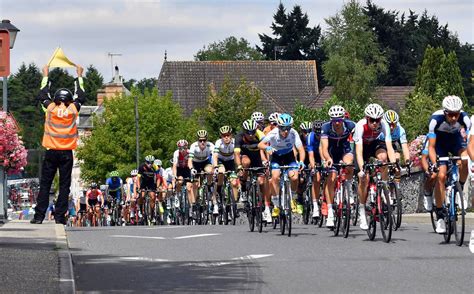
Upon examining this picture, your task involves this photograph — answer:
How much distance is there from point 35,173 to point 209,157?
510ft

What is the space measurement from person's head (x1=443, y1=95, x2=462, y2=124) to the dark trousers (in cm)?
586

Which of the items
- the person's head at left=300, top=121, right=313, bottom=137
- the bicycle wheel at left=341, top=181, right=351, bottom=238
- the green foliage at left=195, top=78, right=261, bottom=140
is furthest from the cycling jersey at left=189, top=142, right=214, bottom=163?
the green foliage at left=195, top=78, right=261, bottom=140

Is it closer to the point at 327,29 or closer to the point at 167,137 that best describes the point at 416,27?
the point at 327,29

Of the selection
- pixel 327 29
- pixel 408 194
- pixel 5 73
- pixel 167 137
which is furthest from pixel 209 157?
pixel 327 29

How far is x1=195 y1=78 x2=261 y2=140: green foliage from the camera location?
82.2 metres

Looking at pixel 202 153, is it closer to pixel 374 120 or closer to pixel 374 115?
pixel 374 120

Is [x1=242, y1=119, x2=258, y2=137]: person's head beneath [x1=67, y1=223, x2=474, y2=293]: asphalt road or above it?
above

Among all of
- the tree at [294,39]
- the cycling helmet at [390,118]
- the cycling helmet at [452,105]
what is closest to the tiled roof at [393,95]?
the tree at [294,39]

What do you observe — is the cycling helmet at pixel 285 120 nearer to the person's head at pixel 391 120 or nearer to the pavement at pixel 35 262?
the person's head at pixel 391 120

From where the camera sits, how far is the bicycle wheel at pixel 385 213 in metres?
18.7

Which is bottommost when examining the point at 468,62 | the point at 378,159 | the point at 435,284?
the point at 435,284

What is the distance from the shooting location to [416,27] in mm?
132000

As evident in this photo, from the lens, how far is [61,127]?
21.4 m

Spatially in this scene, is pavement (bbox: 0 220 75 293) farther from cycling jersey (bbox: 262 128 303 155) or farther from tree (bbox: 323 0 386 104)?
tree (bbox: 323 0 386 104)
